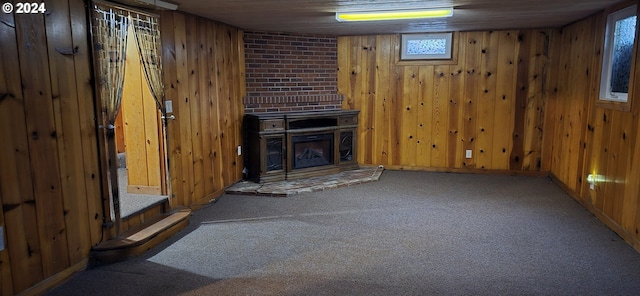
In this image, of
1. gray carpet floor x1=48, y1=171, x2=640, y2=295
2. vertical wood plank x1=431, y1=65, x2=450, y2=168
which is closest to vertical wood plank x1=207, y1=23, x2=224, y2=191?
gray carpet floor x1=48, y1=171, x2=640, y2=295

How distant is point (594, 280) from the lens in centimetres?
289

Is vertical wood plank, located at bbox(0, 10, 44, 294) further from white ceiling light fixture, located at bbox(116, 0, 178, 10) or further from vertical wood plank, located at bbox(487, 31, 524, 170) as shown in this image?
vertical wood plank, located at bbox(487, 31, 524, 170)

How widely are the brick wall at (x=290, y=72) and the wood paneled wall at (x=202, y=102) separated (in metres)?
0.16

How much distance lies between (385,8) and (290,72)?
7.03 feet

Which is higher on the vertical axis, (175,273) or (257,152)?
(257,152)

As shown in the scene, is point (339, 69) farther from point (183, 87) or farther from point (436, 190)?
point (183, 87)

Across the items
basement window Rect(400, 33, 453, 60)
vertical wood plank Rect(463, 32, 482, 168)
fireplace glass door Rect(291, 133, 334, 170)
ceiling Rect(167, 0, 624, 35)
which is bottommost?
fireplace glass door Rect(291, 133, 334, 170)

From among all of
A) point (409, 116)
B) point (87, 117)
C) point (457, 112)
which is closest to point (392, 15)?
point (409, 116)

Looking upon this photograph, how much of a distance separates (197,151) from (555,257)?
11.3ft

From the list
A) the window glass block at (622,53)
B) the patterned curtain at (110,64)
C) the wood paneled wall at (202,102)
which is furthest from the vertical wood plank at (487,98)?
the patterned curtain at (110,64)

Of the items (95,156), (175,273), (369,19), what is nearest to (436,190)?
(369,19)

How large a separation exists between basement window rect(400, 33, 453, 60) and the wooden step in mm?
3876

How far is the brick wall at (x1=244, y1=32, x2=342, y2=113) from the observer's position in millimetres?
5613

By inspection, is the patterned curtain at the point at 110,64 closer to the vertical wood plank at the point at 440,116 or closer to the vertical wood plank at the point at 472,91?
the vertical wood plank at the point at 440,116
